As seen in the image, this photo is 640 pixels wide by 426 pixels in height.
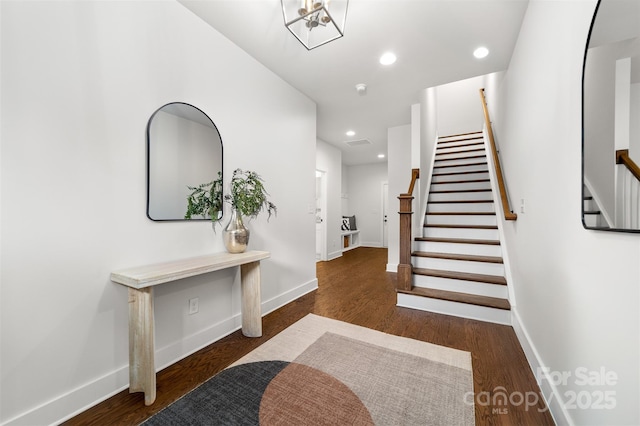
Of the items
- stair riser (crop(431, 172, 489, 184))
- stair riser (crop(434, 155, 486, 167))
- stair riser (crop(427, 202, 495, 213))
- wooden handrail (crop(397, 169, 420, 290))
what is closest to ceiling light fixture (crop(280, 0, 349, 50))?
wooden handrail (crop(397, 169, 420, 290))

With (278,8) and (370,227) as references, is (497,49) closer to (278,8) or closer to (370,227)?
(278,8)

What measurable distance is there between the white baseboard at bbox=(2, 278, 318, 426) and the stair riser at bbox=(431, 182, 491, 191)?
3.89 m

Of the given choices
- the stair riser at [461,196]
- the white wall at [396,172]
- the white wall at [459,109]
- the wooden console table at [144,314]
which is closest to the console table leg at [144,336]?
the wooden console table at [144,314]

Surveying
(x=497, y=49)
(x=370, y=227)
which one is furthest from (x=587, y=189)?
(x=370, y=227)

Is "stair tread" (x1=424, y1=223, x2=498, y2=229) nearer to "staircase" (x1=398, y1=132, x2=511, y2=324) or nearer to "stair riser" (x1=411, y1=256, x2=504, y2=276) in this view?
"staircase" (x1=398, y1=132, x2=511, y2=324)

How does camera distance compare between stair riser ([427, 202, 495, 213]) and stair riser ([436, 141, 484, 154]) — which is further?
stair riser ([436, 141, 484, 154])

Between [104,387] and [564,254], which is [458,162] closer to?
[564,254]

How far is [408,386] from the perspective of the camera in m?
1.60

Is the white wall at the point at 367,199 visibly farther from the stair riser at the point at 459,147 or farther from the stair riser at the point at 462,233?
the stair riser at the point at 462,233

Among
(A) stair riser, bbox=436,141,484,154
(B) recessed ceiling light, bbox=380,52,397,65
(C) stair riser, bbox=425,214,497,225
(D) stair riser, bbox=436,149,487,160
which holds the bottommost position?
(C) stair riser, bbox=425,214,497,225

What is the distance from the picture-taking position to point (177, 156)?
6.32ft

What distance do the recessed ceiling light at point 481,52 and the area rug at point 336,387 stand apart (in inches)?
106

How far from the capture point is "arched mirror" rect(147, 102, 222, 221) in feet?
5.84

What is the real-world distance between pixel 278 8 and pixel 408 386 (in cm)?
279
